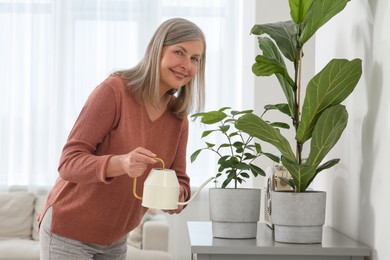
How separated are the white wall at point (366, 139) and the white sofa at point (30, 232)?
268cm

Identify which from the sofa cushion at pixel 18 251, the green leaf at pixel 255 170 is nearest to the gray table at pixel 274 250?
the green leaf at pixel 255 170

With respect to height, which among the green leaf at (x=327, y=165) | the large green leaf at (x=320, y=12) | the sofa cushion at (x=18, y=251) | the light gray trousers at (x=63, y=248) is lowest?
the sofa cushion at (x=18, y=251)

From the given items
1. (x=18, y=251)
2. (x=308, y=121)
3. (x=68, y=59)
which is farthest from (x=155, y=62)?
(x=68, y=59)

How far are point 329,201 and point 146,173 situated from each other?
0.77m

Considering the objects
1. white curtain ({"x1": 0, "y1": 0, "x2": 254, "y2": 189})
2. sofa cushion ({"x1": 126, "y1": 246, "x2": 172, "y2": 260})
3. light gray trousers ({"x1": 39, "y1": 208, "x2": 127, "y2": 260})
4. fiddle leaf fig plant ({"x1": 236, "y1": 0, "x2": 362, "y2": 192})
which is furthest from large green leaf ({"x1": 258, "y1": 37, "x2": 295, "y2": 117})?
white curtain ({"x1": 0, "y1": 0, "x2": 254, "y2": 189})

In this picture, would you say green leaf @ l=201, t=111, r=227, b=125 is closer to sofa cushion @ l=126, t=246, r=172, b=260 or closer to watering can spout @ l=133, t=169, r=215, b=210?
watering can spout @ l=133, t=169, r=215, b=210

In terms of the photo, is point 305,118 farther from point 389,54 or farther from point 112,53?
point 112,53

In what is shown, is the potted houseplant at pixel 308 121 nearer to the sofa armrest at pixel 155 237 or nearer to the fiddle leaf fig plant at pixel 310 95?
the fiddle leaf fig plant at pixel 310 95

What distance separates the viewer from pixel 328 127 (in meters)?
1.91

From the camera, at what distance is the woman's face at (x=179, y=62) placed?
2.06 m

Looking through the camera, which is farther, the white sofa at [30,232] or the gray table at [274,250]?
the white sofa at [30,232]

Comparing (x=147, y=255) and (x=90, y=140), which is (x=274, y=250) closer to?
(x=90, y=140)

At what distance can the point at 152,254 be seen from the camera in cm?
494

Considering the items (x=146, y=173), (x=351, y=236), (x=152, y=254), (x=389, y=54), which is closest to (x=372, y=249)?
(x=351, y=236)
